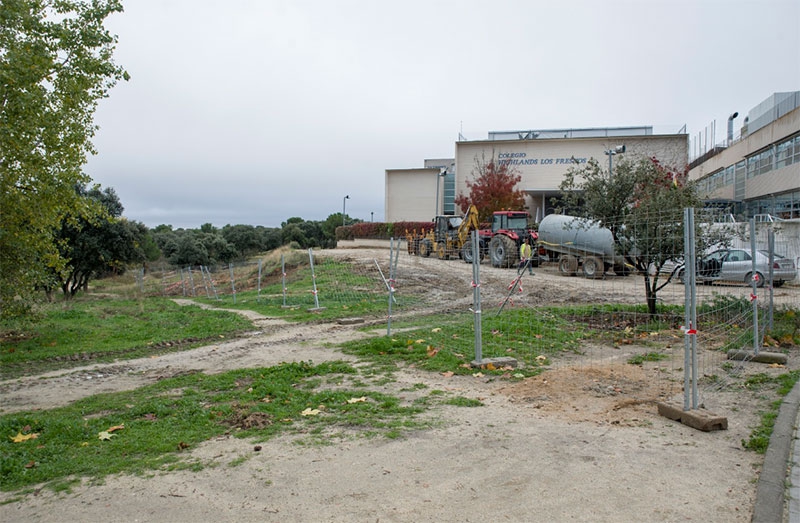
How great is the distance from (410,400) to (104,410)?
3.85 m

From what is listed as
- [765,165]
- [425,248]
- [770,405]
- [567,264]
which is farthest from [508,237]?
[765,165]

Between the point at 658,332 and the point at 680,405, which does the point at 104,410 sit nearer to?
the point at 680,405

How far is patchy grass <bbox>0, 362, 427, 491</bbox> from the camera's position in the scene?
4938 millimetres

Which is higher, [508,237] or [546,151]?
[546,151]

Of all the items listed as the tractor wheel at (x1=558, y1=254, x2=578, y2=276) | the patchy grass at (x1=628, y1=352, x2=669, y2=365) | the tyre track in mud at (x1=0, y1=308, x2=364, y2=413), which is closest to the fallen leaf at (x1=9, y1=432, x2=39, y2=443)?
the tyre track in mud at (x1=0, y1=308, x2=364, y2=413)

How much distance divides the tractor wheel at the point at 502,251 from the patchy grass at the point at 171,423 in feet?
56.9

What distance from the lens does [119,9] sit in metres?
10.1

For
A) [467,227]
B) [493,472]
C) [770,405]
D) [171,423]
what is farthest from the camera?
[467,227]

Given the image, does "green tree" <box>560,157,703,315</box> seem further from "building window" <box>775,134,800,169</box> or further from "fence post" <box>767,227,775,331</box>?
"building window" <box>775,134,800,169</box>

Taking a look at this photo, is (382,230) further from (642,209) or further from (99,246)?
(642,209)

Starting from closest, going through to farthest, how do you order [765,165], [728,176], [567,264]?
[567,264] → [765,165] → [728,176]

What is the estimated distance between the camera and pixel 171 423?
613 cm

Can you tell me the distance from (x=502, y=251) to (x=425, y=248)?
718cm

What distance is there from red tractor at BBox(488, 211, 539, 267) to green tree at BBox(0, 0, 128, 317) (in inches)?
683
